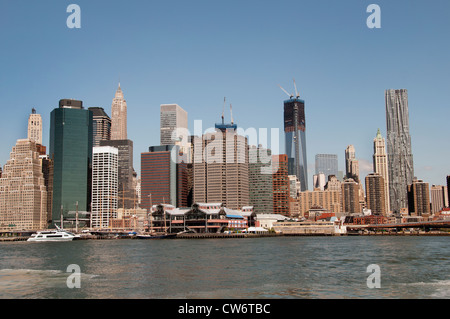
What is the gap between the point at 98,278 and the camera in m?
41.2

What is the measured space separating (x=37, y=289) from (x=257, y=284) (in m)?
16.6

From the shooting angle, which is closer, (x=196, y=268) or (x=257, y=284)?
(x=257, y=284)

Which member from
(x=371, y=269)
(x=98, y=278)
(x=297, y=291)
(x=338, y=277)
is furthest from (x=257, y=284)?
(x=371, y=269)

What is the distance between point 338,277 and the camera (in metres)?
40.2
